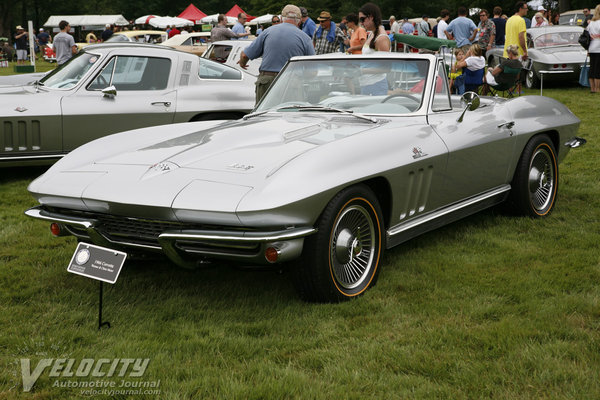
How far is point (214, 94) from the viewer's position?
321 inches

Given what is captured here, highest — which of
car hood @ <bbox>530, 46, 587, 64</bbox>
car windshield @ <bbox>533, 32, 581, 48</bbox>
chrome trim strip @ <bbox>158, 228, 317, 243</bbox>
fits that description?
car windshield @ <bbox>533, 32, 581, 48</bbox>

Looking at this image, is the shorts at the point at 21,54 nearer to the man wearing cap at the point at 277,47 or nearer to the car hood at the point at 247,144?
the man wearing cap at the point at 277,47

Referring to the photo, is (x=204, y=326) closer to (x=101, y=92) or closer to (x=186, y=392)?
(x=186, y=392)

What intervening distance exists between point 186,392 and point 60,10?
7726cm

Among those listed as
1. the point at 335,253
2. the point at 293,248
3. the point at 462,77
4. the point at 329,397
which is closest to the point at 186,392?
the point at 329,397

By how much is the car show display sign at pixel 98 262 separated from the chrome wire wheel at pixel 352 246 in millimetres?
1087

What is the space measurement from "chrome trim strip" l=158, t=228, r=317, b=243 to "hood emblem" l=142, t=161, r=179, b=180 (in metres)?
0.41

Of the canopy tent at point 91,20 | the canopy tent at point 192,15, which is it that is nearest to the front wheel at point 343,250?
the canopy tent at point 192,15

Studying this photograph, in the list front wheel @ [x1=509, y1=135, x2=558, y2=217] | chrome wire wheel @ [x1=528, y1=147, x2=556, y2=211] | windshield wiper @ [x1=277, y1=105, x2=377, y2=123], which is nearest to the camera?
windshield wiper @ [x1=277, y1=105, x2=377, y2=123]

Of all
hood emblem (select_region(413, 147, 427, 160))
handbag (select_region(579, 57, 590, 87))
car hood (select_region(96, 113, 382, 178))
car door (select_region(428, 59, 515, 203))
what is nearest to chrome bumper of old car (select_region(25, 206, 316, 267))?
car hood (select_region(96, 113, 382, 178))

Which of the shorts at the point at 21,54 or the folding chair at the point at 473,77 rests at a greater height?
the folding chair at the point at 473,77

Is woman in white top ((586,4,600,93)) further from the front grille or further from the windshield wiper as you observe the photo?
the front grille

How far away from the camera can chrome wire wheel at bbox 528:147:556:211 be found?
574cm

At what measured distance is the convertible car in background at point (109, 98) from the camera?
7.19 meters
